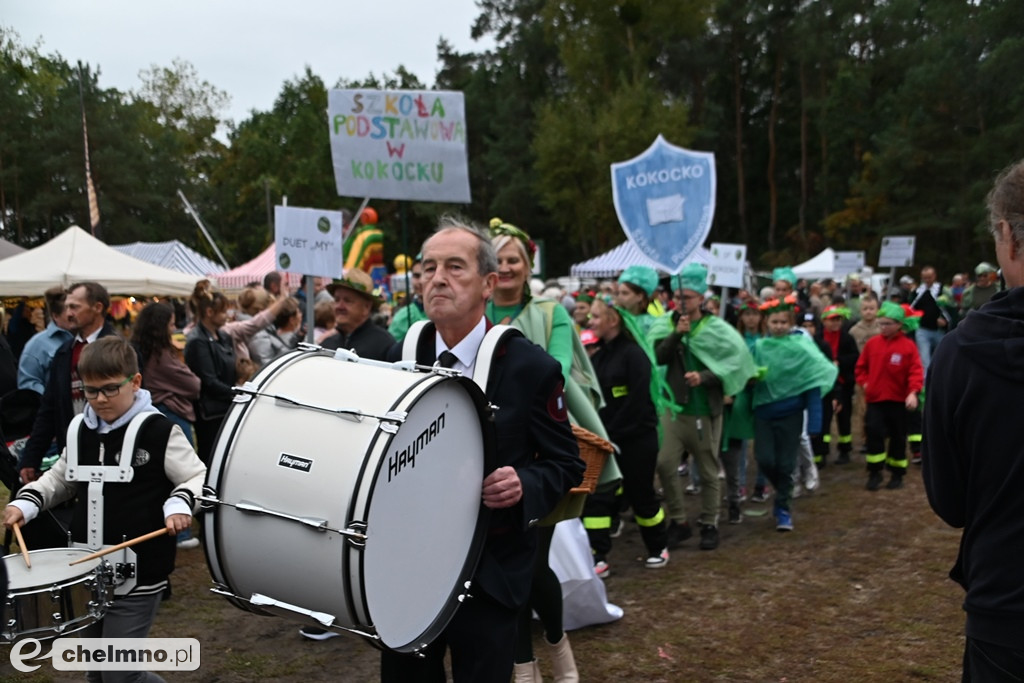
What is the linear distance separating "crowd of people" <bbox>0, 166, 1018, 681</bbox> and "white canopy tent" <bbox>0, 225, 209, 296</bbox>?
0.67 metres

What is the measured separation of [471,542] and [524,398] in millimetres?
437

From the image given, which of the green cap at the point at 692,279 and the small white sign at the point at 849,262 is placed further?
the small white sign at the point at 849,262

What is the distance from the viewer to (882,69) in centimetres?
4609

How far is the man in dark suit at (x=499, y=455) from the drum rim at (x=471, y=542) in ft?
0.18

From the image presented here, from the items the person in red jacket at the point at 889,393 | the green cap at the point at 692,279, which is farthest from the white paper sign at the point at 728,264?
the green cap at the point at 692,279

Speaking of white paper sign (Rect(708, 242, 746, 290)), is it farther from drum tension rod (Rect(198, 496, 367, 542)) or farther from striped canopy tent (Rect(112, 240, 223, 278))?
striped canopy tent (Rect(112, 240, 223, 278))

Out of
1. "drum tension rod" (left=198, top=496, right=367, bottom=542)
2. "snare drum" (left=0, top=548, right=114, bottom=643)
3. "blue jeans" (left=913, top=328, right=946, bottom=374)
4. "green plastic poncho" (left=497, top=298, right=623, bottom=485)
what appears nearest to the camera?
"drum tension rod" (left=198, top=496, right=367, bottom=542)

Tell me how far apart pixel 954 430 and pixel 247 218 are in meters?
59.6

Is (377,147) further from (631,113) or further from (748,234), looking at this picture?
(748,234)

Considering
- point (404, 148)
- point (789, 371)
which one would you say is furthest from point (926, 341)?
point (404, 148)

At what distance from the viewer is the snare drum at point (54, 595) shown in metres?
2.86

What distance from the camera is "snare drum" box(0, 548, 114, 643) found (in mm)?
2859

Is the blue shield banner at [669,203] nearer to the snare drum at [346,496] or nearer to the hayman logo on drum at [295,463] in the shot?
the snare drum at [346,496]

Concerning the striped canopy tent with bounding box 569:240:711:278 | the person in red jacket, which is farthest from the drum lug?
the striped canopy tent with bounding box 569:240:711:278
